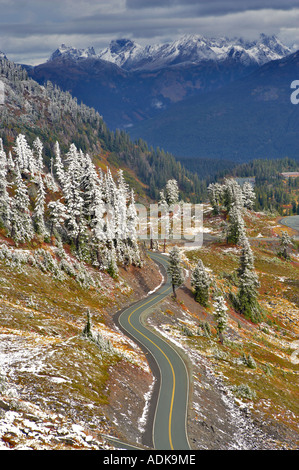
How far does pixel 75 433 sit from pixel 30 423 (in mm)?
3176

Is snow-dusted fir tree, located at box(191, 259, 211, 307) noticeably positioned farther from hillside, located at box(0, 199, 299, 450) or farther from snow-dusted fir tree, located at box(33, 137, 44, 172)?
snow-dusted fir tree, located at box(33, 137, 44, 172)

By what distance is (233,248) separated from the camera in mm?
118688

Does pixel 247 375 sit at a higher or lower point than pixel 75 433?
lower

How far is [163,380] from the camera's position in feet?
135

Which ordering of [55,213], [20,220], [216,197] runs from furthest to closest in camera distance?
[216,197] → [55,213] → [20,220]

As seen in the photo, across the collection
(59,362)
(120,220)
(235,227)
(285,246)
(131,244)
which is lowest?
(59,362)

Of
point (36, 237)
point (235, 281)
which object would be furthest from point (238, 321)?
point (36, 237)

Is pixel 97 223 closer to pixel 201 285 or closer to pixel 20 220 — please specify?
pixel 20 220

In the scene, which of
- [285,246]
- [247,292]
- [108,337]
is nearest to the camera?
[108,337]

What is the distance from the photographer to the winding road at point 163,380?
3016cm

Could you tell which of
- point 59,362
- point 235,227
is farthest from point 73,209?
point 235,227

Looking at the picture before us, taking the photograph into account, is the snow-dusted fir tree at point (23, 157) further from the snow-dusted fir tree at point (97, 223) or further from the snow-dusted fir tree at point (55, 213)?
the snow-dusted fir tree at point (97, 223)

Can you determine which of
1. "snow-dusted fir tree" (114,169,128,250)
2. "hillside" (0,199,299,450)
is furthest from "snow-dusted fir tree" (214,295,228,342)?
"snow-dusted fir tree" (114,169,128,250)
